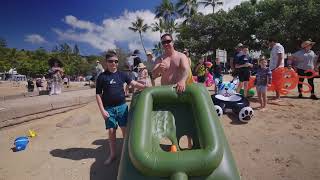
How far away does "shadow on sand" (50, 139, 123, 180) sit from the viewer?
4379mm

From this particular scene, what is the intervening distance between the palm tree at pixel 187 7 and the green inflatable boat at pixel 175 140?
1513 inches

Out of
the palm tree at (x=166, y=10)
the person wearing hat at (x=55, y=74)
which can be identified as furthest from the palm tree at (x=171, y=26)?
the person wearing hat at (x=55, y=74)

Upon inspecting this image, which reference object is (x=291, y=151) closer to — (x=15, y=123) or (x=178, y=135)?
(x=178, y=135)

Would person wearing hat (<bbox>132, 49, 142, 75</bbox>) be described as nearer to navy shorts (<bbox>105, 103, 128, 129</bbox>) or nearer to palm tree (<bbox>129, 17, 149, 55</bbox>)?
navy shorts (<bbox>105, 103, 128, 129</bbox>)

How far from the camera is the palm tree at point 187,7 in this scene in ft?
134

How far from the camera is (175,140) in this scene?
3.74 meters

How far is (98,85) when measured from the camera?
14.5 feet

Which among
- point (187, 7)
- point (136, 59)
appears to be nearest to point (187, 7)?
point (187, 7)

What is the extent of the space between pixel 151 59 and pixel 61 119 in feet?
10.6

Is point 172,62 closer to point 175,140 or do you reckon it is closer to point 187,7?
point 175,140

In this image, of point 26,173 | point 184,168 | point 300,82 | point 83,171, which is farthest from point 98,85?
point 300,82

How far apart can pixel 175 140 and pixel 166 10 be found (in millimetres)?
42449

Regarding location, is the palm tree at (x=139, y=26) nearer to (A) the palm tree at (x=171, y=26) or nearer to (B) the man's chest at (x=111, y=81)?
(A) the palm tree at (x=171, y=26)

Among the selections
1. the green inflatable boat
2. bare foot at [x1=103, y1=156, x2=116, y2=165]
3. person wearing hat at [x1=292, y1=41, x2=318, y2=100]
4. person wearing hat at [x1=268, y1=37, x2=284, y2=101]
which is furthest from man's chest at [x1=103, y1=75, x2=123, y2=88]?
person wearing hat at [x1=292, y1=41, x2=318, y2=100]
